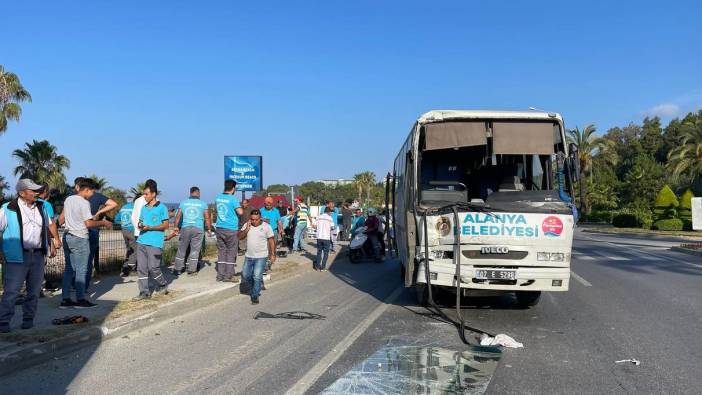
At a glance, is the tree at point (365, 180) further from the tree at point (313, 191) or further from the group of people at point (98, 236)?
the group of people at point (98, 236)

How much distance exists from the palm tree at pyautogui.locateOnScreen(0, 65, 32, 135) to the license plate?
30.0m

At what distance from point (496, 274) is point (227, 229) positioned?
538 cm

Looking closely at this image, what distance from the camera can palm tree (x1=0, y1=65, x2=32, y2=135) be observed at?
30188mm

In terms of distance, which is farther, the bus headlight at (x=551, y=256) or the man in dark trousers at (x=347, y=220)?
the man in dark trousers at (x=347, y=220)

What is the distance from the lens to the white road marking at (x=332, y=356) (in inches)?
198

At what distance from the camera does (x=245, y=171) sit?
2155 cm

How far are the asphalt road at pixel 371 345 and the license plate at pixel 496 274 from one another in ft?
2.09

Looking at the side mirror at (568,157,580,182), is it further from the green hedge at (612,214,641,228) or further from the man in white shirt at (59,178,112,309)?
the green hedge at (612,214,641,228)

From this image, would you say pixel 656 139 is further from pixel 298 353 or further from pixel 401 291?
pixel 298 353

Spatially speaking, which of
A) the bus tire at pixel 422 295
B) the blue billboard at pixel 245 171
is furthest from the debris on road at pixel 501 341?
the blue billboard at pixel 245 171

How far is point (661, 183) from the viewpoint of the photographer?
5556 centimetres

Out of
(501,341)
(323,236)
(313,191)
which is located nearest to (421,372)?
(501,341)

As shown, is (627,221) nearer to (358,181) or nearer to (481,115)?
(481,115)

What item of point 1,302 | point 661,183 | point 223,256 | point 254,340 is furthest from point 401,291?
point 661,183
